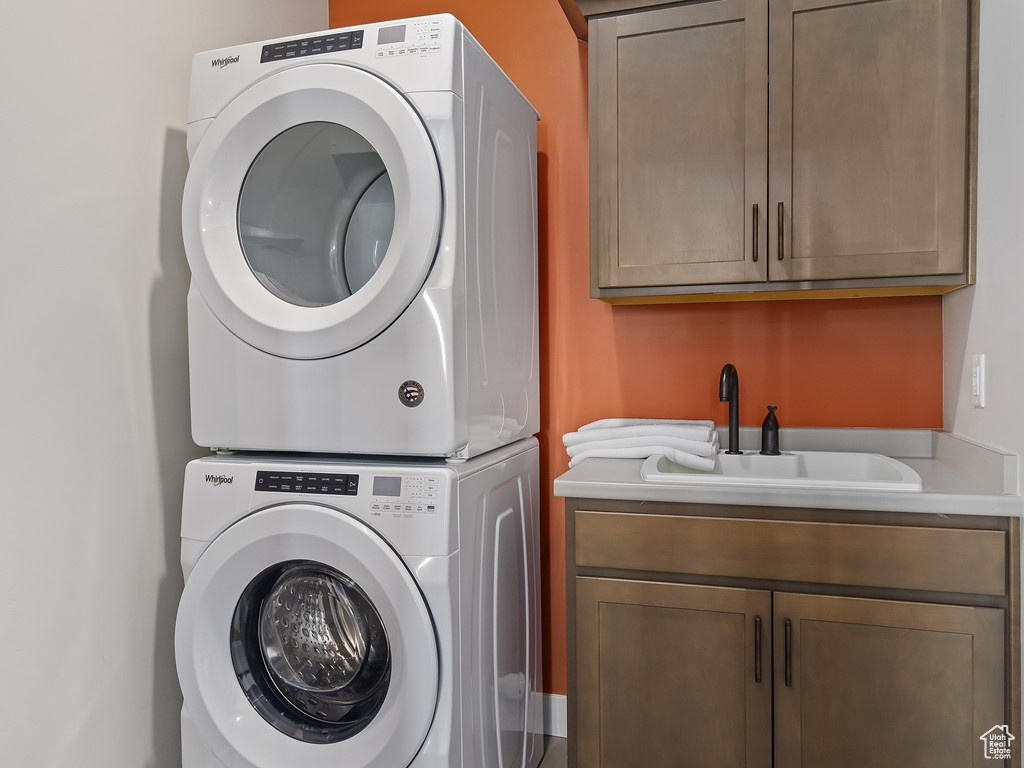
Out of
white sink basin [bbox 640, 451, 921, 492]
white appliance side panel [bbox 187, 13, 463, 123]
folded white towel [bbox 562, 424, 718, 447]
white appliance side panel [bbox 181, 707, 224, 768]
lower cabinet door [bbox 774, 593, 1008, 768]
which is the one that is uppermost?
white appliance side panel [bbox 187, 13, 463, 123]

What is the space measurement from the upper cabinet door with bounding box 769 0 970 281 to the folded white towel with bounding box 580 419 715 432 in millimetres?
490

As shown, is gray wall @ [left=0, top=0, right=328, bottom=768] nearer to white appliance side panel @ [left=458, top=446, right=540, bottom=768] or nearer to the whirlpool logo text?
the whirlpool logo text

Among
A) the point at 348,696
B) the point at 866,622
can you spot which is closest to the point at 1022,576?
the point at 866,622

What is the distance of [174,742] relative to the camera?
5.78 ft

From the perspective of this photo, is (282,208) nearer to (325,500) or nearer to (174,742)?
(325,500)

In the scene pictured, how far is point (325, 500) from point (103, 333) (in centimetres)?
66

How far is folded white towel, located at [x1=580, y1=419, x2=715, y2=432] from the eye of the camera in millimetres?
2037

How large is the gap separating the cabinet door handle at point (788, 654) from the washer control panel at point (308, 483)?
3.14 feet

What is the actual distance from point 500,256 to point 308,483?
0.74 m

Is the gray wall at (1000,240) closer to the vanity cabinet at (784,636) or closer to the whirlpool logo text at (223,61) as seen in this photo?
the vanity cabinet at (784,636)

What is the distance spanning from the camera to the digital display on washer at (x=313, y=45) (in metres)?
1.54

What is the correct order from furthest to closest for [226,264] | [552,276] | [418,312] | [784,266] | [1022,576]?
1. [552,276]
2. [784,266]
3. [226,264]
4. [418,312]
5. [1022,576]

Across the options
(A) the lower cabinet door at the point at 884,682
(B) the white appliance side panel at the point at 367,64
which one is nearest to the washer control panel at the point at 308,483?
(B) the white appliance side panel at the point at 367,64

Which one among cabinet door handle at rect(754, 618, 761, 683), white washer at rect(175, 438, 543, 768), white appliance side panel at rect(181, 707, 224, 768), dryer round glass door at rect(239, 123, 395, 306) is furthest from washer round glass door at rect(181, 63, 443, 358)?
cabinet door handle at rect(754, 618, 761, 683)
